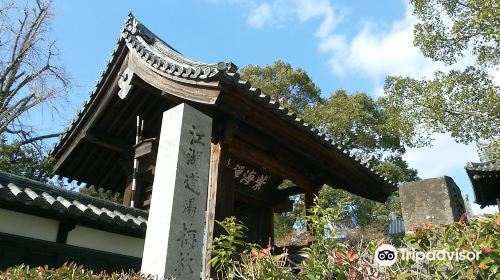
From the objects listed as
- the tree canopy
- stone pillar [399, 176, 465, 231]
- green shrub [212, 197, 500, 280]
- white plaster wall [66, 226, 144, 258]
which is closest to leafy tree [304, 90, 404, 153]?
the tree canopy

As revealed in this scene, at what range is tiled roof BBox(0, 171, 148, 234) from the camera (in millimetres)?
6395

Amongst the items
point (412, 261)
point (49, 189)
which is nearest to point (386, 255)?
point (412, 261)

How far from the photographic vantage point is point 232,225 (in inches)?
177

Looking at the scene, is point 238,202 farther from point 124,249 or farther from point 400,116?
point 400,116

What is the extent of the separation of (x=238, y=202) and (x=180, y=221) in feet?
20.3

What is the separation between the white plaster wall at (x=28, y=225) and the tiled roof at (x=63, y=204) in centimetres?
26

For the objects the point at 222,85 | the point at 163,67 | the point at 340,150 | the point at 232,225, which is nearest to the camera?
the point at 232,225

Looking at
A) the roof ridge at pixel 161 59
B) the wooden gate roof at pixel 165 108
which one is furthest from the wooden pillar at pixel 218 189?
the roof ridge at pixel 161 59

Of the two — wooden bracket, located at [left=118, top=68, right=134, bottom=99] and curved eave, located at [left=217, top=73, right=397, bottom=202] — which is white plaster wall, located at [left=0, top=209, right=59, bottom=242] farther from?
curved eave, located at [left=217, top=73, right=397, bottom=202]

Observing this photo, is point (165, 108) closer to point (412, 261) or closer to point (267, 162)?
point (267, 162)

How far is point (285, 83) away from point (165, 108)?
1732 centimetres

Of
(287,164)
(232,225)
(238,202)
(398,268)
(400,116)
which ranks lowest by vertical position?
(398,268)

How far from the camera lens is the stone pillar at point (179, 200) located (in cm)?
454

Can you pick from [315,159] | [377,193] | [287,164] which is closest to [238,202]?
[287,164]
